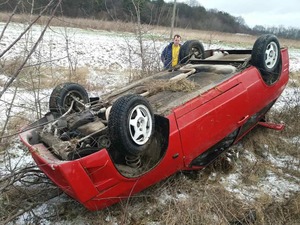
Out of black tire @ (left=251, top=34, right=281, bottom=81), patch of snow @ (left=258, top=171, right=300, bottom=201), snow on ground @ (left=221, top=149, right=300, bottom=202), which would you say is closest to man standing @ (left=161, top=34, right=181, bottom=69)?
black tire @ (left=251, top=34, right=281, bottom=81)

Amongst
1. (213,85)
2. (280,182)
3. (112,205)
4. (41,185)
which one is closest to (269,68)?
(213,85)

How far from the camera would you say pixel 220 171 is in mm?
4609

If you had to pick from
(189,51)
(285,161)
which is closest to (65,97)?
(189,51)

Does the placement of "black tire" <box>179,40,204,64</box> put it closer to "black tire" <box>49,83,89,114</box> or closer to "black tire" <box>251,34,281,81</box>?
"black tire" <box>251,34,281,81</box>

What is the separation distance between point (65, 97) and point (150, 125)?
1.31m

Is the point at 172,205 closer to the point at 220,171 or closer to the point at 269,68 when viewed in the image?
the point at 220,171

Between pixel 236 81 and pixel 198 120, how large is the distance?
93 centimetres

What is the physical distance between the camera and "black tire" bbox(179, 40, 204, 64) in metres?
5.70

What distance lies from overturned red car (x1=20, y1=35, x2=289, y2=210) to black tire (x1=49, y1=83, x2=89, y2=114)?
0.01m

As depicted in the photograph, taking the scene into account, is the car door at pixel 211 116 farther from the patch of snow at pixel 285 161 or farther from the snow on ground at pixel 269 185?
the patch of snow at pixel 285 161

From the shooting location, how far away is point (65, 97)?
4.17 meters

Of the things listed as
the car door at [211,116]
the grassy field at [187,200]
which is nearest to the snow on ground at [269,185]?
the grassy field at [187,200]

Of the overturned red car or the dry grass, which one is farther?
the dry grass

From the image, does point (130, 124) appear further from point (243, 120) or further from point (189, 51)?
point (189, 51)
